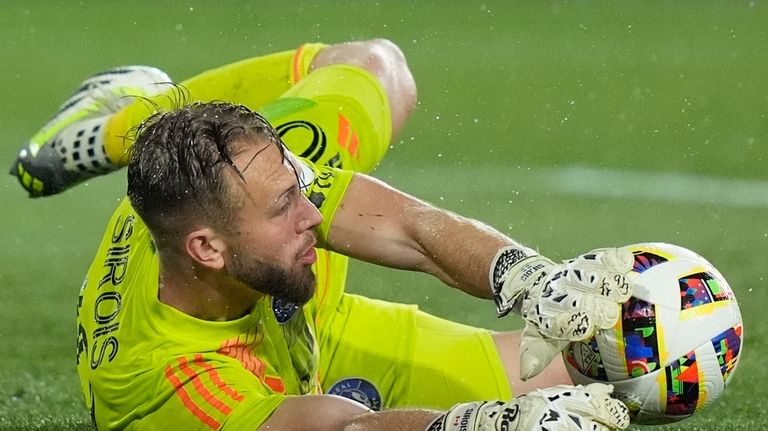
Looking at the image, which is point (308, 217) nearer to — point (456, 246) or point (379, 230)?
point (379, 230)

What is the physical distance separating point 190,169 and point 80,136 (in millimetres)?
1959

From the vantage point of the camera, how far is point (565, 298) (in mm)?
3229

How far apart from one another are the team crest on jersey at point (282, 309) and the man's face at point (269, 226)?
277 mm

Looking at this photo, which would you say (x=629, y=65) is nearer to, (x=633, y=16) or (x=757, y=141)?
(x=633, y=16)

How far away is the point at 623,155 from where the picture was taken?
28.6 feet

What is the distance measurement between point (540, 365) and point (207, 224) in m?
0.96

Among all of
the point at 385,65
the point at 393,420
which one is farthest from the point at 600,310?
the point at 385,65

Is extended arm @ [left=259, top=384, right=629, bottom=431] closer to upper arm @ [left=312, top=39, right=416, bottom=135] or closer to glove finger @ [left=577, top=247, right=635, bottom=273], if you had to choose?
glove finger @ [left=577, top=247, right=635, bottom=273]

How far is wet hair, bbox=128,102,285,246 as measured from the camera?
3566mm

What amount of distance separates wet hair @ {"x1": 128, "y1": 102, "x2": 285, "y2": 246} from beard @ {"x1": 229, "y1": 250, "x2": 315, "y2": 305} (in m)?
0.11

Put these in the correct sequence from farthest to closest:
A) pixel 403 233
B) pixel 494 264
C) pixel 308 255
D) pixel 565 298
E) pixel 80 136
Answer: pixel 80 136 < pixel 403 233 < pixel 308 255 < pixel 494 264 < pixel 565 298

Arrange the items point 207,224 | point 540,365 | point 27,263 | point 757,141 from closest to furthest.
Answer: point 540,365, point 207,224, point 27,263, point 757,141

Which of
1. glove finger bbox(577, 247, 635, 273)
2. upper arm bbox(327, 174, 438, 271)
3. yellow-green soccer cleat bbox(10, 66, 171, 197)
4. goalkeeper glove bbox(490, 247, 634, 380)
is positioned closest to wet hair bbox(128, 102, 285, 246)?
upper arm bbox(327, 174, 438, 271)

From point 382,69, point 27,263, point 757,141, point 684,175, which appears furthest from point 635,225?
point 27,263
